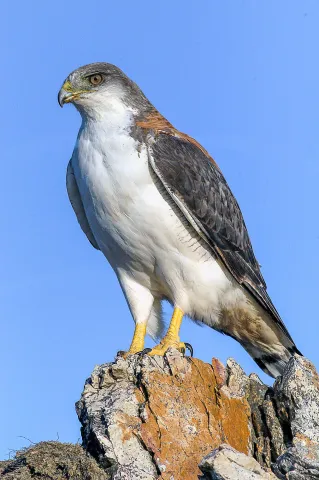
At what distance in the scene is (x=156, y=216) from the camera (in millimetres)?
8891

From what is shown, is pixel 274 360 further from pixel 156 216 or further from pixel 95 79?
pixel 95 79

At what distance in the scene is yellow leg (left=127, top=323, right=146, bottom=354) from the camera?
9.25 metres

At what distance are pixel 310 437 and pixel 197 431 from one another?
3.09ft

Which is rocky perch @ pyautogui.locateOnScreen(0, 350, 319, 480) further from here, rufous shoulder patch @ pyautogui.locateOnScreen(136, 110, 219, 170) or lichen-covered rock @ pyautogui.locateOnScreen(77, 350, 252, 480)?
rufous shoulder patch @ pyautogui.locateOnScreen(136, 110, 219, 170)

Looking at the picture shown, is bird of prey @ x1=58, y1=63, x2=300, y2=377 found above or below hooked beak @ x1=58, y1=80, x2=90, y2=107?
below

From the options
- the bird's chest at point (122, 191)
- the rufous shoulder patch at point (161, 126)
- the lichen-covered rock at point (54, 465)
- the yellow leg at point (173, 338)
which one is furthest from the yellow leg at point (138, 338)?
the rufous shoulder patch at point (161, 126)

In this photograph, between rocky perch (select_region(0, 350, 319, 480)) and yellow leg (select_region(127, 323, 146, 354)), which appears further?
yellow leg (select_region(127, 323, 146, 354))

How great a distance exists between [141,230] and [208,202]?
3.07 feet

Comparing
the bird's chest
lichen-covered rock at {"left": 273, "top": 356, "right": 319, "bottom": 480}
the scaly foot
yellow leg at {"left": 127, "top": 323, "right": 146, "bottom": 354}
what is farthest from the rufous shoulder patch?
lichen-covered rock at {"left": 273, "top": 356, "right": 319, "bottom": 480}

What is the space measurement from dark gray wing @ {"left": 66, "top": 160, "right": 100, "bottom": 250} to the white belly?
1.06ft

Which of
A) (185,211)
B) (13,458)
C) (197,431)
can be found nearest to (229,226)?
(185,211)

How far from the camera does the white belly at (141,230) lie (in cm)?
884

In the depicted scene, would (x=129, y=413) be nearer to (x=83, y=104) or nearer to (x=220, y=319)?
(x=220, y=319)

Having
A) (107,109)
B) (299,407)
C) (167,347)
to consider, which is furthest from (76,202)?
(299,407)
